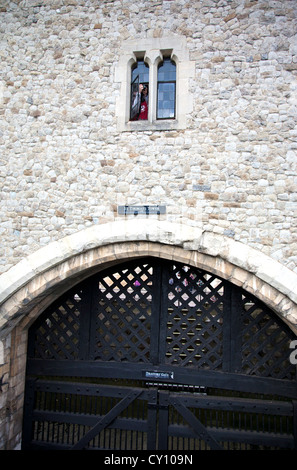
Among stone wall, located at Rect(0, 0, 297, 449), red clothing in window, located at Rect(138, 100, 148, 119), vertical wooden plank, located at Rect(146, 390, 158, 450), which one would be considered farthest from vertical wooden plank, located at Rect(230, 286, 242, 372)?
red clothing in window, located at Rect(138, 100, 148, 119)

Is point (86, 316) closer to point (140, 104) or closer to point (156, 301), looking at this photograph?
point (156, 301)

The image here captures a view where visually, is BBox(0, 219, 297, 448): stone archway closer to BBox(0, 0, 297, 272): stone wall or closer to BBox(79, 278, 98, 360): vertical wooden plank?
BBox(0, 0, 297, 272): stone wall

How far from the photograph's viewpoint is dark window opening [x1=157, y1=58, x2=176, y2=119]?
4707 millimetres

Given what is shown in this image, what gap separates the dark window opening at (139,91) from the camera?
4.76 m

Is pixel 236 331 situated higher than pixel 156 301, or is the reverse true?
pixel 156 301

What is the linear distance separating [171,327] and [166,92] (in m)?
3.45

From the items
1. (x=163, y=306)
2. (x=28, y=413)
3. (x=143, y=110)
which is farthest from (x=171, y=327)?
(x=143, y=110)

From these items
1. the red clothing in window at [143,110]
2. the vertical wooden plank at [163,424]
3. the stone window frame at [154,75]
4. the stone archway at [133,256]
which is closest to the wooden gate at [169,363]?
the vertical wooden plank at [163,424]

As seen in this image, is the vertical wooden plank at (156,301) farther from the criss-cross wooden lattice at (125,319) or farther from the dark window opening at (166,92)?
the dark window opening at (166,92)

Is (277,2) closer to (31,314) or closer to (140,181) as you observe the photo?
(140,181)

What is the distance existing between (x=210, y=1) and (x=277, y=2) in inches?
33.2

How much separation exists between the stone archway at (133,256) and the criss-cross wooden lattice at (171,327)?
60cm

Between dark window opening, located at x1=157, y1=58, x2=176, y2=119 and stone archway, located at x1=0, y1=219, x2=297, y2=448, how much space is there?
1610 mm

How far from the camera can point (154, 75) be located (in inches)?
182
